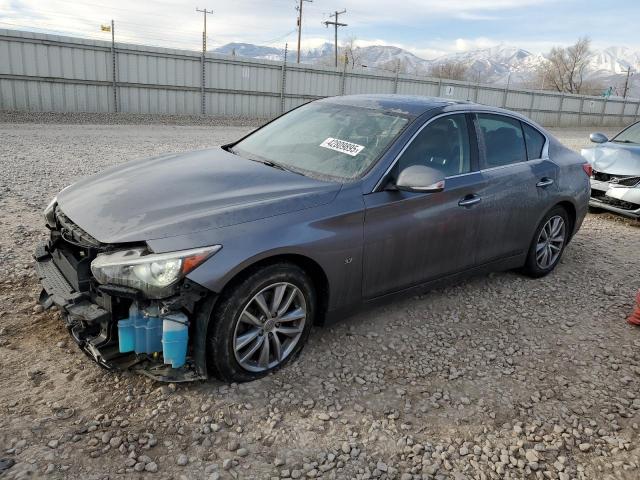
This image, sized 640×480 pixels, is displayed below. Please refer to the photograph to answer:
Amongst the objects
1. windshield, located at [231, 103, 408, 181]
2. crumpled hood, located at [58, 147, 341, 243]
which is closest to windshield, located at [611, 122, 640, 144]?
windshield, located at [231, 103, 408, 181]

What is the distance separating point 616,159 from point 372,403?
22.1ft

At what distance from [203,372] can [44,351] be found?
111cm

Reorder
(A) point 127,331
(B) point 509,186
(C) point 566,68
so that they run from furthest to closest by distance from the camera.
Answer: (C) point 566,68, (B) point 509,186, (A) point 127,331

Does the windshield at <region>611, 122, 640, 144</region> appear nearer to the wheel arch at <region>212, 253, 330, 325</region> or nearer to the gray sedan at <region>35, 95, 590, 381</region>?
the gray sedan at <region>35, 95, 590, 381</region>

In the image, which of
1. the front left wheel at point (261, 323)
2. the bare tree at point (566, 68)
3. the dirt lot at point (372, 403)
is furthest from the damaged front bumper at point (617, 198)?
the bare tree at point (566, 68)

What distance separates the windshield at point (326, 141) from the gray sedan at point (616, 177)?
5.29m

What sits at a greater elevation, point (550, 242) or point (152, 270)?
point (152, 270)

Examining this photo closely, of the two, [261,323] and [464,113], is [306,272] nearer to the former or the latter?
[261,323]

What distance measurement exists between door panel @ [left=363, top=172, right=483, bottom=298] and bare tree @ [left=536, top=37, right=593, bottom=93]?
7025cm

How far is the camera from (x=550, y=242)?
17.3 ft

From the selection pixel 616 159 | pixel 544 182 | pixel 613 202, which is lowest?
pixel 613 202

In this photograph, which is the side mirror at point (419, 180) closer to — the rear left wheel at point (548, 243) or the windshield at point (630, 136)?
the rear left wheel at point (548, 243)

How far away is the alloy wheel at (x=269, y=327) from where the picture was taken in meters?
3.11

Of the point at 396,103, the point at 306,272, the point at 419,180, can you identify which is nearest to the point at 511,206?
the point at 396,103
